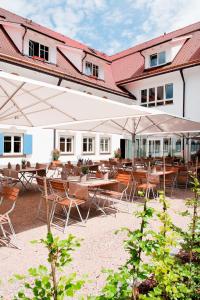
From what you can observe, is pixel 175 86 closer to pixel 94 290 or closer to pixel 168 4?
pixel 168 4

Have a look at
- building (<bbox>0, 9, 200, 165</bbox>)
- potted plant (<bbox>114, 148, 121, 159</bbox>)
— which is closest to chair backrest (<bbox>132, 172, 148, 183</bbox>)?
building (<bbox>0, 9, 200, 165</bbox>)

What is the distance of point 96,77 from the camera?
793 inches

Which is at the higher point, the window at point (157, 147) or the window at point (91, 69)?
the window at point (91, 69)

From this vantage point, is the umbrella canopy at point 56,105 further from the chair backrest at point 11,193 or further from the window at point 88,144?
the window at point 88,144

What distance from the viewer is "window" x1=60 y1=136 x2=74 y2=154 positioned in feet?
59.8

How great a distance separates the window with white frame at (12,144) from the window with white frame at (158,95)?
10210 millimetres

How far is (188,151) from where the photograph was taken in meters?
18.3

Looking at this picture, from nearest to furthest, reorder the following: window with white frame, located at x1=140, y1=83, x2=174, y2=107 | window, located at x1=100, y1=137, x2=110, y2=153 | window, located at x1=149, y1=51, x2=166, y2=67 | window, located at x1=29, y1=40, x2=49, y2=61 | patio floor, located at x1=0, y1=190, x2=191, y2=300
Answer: patio floor, located at x1=0, y1=190, x2=191, y2=300 < window, located at x1=29, y1=40, x2=49, y2=61 < window with white frame, located at x1=140, y1=83, x2=174, y2=107 < window, located at x1=149, y1=51, x2=166, y2=67 < window, located at x1=100, y1=137, x2=110, y2=153

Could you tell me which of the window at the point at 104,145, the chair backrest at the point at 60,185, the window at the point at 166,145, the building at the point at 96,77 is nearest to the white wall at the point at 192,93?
the building at the point at 96,77

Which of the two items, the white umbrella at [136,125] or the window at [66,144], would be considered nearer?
the white umbrella at [136,125]

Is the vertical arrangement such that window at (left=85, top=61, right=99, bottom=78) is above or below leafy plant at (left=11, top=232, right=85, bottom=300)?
above

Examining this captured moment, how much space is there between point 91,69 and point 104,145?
20.0 ft

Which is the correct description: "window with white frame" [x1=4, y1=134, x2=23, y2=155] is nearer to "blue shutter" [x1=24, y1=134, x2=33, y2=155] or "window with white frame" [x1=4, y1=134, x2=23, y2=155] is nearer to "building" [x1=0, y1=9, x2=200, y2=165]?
"building" [x1=0, y1=9, x2=200, y2=165]

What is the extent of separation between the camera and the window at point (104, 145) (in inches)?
833
